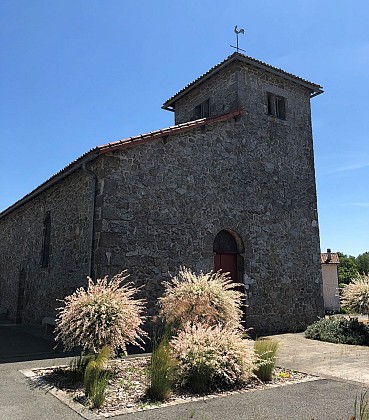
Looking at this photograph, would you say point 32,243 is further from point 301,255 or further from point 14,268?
point 301,255

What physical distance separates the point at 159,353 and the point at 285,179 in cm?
959

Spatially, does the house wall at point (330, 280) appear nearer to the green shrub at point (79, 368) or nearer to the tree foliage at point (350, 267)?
the tree foliage at point (350, 267)

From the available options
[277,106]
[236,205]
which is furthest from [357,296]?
[277,106]

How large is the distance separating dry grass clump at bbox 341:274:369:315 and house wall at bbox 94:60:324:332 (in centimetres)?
224

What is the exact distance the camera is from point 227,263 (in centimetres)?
1224

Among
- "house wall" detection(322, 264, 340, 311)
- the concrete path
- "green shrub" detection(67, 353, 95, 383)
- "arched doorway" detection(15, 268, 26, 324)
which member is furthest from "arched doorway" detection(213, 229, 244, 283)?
"house wall" detection(322, 264, 340, 311)

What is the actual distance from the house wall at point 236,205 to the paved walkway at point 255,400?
361 cm

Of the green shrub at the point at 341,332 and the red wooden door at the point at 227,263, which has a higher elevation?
the red wooden door at the point at 227,263

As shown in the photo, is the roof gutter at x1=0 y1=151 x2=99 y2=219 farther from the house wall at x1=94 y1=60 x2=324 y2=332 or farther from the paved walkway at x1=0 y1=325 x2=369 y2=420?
the paved walkway at x1=0 y1=325 x2=369 y2=420

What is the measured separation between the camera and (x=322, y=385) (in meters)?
6.11

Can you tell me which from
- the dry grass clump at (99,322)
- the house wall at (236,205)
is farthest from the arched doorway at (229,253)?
the dry grass clump at (99,322)

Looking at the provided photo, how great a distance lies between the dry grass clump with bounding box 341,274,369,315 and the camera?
35.9 feet

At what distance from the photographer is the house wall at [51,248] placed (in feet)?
35.5

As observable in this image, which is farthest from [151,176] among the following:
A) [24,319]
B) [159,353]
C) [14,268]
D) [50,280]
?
[14,268]
